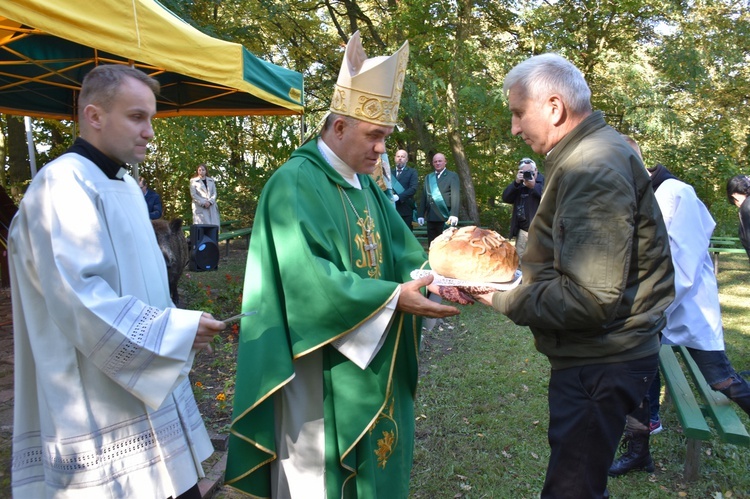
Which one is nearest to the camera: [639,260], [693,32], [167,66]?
[639,260]

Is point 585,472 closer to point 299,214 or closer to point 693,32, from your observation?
point 299,214

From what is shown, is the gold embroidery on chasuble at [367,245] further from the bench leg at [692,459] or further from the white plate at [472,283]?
the bench leg at [692,459]

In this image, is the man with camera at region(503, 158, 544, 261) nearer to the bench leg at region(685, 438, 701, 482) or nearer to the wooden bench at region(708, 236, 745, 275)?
the bench leg at region(685, 438, 701, 482)

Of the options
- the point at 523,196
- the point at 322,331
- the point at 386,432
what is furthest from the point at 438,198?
the point at 322,331

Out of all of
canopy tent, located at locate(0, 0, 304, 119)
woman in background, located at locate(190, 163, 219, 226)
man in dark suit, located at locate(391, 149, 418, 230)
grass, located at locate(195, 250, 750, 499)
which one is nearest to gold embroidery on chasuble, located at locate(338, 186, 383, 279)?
grass, located at locate(195, 250, 750, 499)

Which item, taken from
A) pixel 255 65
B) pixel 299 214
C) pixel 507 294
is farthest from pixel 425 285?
pixel 255 65

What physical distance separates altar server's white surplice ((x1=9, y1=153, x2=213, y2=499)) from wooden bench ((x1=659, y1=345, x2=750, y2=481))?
2.69 metres

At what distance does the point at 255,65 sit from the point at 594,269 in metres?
4.55

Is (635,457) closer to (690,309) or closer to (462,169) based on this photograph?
(690,309)

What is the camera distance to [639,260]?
76.9 inches

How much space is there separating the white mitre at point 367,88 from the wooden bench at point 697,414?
2342 mm

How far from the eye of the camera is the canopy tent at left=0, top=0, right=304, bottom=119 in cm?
336

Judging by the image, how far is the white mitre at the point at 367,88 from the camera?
8.04ft

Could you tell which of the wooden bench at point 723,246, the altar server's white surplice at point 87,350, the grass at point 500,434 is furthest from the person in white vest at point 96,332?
the wooden bench at point 723,246
